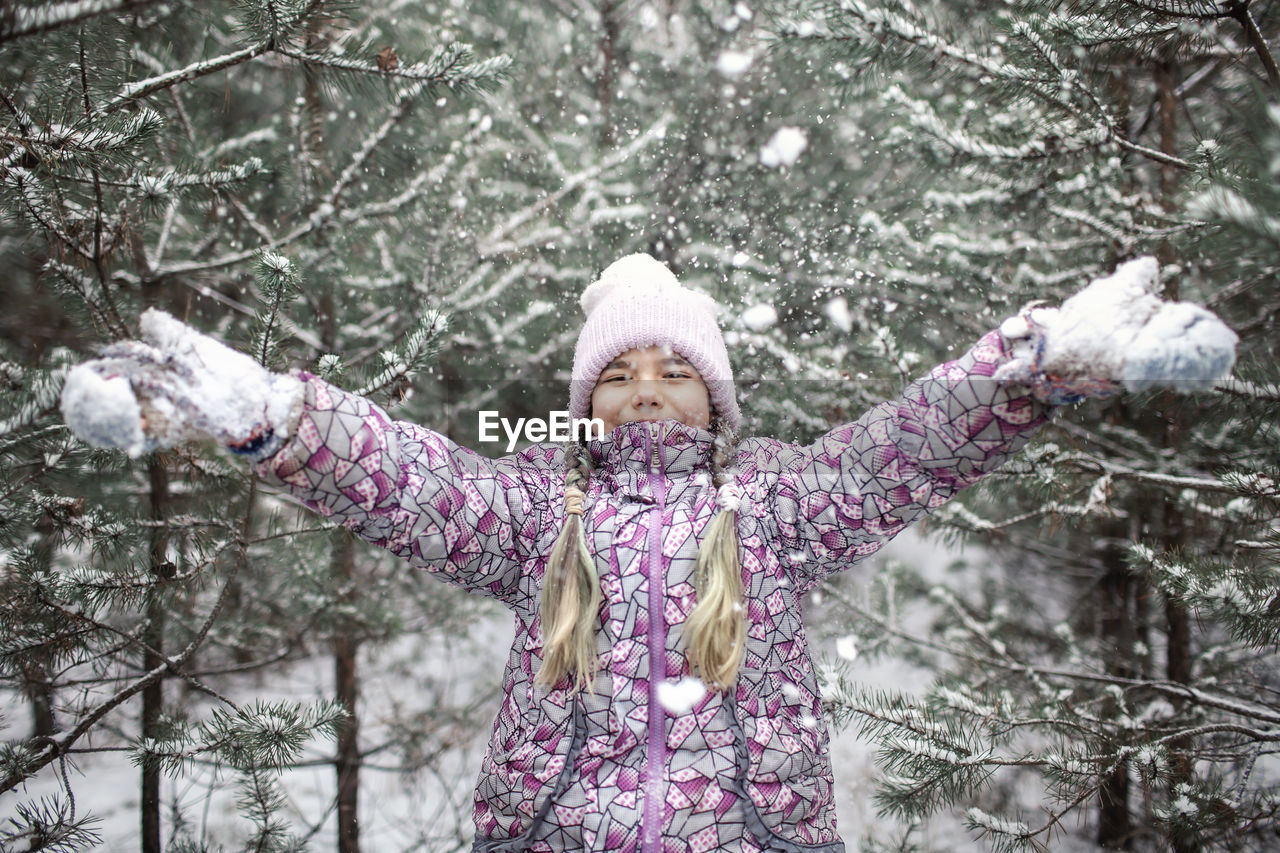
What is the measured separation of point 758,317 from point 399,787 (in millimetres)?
2953

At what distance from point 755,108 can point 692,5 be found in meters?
0.73

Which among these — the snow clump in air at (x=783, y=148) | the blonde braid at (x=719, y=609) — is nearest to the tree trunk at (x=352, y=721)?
the blonde braid at (x=719, y=609)

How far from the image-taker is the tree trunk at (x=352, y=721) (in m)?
2.59

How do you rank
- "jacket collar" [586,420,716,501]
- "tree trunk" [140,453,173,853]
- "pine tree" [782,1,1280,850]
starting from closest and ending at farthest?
"pine tree" [782,1,1280,850] < "jacket collar" [586,420,716,501] < "tree trunk" [140,453,173,853]

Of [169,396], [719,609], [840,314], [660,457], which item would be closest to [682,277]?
[840,314]

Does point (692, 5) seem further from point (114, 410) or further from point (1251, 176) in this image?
point (114, 410)

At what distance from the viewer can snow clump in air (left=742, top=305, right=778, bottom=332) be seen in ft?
7.93

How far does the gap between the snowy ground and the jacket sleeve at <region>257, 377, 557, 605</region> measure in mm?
1575

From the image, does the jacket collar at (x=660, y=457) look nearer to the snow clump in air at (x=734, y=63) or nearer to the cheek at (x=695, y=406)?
the cheek at (x=695, y=406)

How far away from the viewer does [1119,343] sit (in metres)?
1.05

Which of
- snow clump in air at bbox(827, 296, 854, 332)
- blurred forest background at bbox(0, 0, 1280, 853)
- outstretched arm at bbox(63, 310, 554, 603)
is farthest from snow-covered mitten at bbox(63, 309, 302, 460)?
snow clump in air at bbox(827, 296, 854, 332)

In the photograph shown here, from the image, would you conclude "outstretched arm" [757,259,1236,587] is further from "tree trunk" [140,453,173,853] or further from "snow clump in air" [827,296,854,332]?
"tree trunk" [140,453,173,853]

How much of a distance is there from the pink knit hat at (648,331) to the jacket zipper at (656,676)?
8.4 inches

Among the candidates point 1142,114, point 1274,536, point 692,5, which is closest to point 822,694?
point 1274,536
